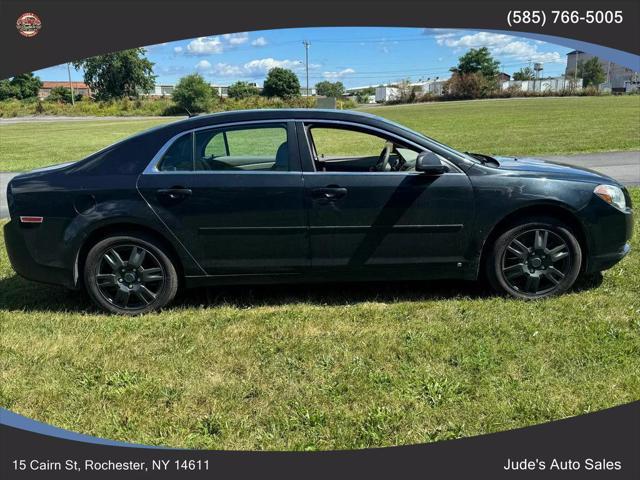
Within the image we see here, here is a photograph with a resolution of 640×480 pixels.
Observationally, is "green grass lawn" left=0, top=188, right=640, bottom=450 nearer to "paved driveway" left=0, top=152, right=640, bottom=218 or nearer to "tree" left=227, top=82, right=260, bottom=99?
"paved driveway" left=0, top=152, right=640, bottom=218

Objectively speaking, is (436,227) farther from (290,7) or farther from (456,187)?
(290,7)

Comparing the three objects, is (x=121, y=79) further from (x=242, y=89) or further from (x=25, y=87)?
(x=242, y=89)

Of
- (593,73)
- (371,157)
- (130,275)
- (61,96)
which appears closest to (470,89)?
(593,73)

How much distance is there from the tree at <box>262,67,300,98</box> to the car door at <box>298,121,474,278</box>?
68.3 metres

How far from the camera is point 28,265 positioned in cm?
444

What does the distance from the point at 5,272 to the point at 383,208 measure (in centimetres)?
412

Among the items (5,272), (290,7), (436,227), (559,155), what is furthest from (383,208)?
(559,155)

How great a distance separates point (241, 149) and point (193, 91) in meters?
58.4

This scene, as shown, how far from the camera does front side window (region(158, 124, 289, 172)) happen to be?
4344mm

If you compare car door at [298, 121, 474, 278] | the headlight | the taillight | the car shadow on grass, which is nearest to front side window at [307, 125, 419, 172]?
car door at [298, 121, 474, 278]

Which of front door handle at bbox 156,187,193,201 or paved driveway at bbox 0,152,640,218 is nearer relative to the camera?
front door handle at bbox 156,187,193,201

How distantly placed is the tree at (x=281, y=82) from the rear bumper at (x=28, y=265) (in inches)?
2681

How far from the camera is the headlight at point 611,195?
4363 millimetres

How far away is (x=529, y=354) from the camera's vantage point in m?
3.60
